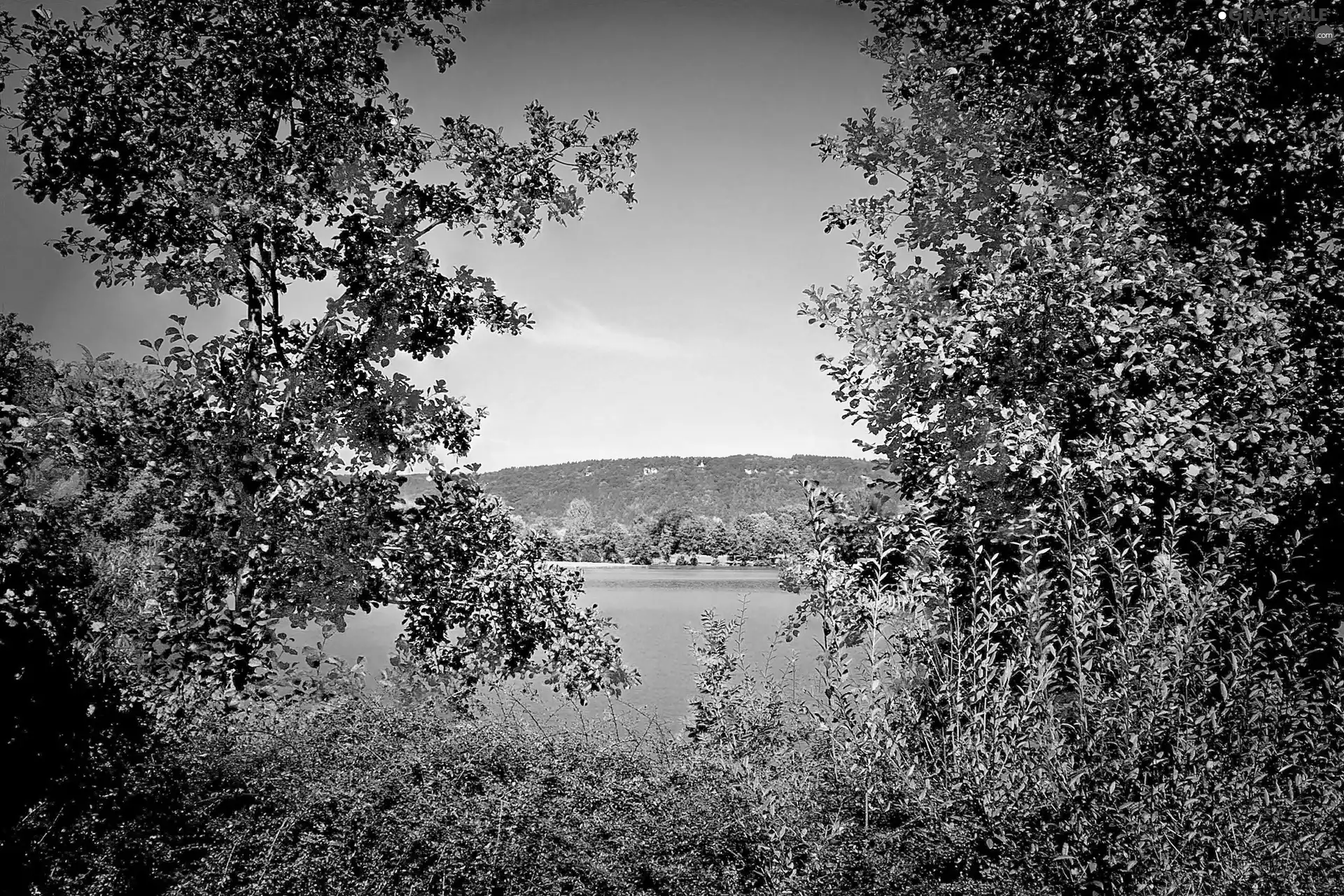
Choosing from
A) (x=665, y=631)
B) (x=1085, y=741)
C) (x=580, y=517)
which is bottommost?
(x=665, y=631)

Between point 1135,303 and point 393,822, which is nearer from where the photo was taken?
point 393,822

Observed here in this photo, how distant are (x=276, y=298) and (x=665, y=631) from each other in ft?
65.6

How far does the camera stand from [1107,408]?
4.39 m

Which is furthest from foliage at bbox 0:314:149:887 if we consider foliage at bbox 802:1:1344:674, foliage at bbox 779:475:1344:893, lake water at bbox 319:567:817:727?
foliage at bbox 802:1:1344:674

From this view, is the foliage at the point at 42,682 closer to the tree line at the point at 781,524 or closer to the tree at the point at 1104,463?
the tree line at the point at 781,524

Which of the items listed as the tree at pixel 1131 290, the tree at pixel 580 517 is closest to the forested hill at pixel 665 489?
the tree at pixel 580 517

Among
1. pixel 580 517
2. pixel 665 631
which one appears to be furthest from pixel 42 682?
pixel 580 517

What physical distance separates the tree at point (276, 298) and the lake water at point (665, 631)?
1328mm

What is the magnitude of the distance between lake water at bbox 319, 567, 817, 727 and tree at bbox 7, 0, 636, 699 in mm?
1328

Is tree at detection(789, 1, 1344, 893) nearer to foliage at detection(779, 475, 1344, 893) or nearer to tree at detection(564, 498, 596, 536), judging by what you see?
foliage at detection(779, 475, 1344, 893)

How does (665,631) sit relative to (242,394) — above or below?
below

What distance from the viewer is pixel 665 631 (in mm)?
23734

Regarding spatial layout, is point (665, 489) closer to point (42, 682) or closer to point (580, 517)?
point (580, 517)

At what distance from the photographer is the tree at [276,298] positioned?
4.55m
